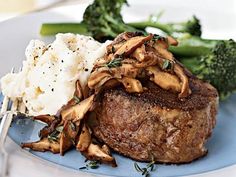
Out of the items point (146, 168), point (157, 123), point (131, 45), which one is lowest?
point (146, 168)

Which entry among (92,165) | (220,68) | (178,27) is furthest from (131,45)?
(178,27)

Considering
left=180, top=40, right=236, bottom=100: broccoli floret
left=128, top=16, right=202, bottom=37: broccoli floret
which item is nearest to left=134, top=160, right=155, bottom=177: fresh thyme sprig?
left=180, top=40, right=236, bottom=100: broccoli floret

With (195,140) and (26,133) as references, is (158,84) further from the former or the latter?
(26,133)

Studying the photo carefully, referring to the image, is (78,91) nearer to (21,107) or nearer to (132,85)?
(132,85)

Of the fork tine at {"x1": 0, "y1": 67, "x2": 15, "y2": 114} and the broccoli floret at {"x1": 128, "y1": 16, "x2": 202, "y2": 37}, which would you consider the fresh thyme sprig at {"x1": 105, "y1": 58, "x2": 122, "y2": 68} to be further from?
the broccoli floret at {"x1": 128, "y1": 16, "x2": 202, "y2": 37}

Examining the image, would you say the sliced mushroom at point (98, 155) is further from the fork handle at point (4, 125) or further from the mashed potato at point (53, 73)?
the fork handle at point (4, 125)

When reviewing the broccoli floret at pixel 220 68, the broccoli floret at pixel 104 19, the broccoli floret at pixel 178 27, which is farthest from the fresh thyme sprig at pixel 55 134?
the broccoli floret at pixel 178 27
